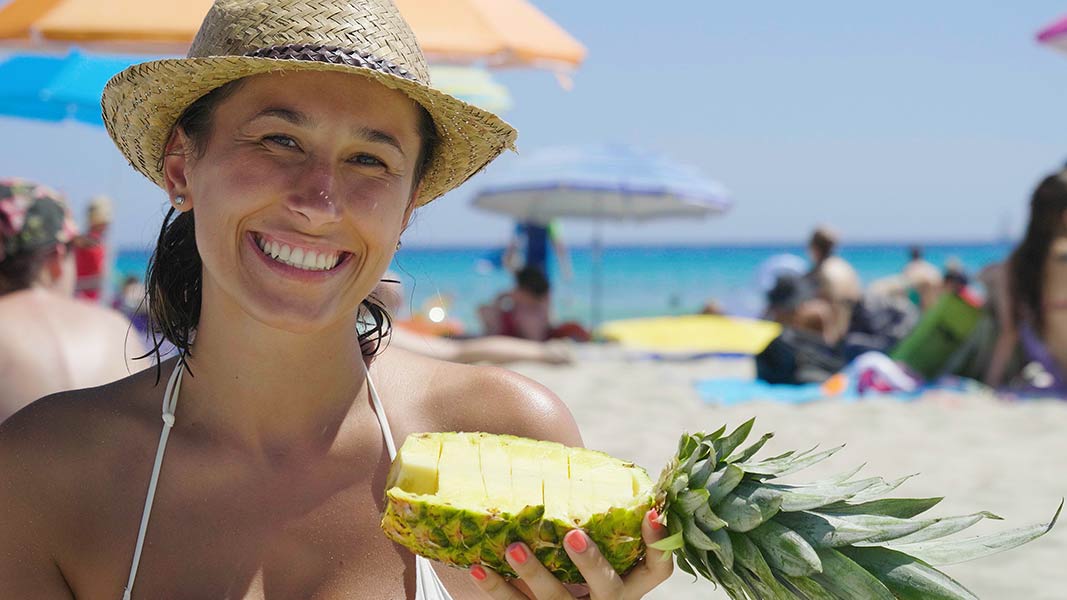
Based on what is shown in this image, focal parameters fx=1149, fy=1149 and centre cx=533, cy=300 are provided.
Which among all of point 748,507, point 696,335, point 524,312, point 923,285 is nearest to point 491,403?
point 748,507

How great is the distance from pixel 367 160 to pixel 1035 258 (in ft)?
29.9

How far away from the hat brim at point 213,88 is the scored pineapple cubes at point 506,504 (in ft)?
2.49

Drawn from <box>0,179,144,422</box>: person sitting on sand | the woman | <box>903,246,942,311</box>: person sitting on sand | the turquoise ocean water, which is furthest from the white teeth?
the turquoise ocean water

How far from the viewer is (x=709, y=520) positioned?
2023 mm

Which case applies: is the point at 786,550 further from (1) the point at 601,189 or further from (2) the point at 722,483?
(1) the point at 601,189

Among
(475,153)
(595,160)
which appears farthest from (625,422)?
(595,160)

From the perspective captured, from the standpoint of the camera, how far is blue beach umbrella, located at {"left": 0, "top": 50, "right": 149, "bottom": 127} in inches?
320

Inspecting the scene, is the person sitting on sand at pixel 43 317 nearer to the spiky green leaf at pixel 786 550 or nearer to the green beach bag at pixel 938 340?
the spiky green leaf at pixel 786 550

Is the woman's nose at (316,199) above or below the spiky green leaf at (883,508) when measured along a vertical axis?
above

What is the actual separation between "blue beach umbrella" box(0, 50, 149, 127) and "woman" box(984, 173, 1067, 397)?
24.6ft

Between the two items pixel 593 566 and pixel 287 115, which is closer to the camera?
pixel 593 566

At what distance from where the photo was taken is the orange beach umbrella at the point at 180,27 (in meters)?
5.73

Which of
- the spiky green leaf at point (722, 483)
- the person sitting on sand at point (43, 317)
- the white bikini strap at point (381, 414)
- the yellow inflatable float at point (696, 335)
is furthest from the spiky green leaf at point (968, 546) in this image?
the yellow inflatable float at point (696, 335)

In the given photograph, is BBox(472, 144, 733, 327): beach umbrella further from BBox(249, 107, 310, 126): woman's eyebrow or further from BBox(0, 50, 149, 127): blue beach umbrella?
BBox(249, 107, 310, 126): woman's eyebrow
